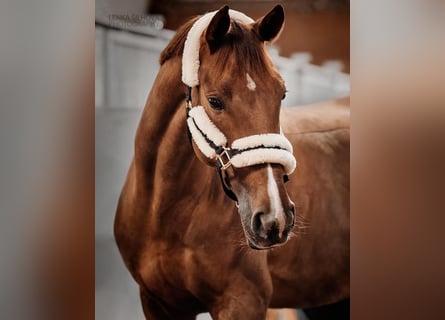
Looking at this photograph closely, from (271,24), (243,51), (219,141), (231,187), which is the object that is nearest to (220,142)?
(219,141)

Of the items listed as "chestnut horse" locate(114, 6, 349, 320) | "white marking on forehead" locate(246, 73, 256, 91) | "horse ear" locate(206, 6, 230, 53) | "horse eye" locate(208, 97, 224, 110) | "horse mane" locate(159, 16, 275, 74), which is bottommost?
"chestnut horse" locate(114, 6, 349, 320)

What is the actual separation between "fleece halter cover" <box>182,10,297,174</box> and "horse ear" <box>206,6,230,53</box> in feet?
0.13

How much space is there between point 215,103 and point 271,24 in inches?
10.3

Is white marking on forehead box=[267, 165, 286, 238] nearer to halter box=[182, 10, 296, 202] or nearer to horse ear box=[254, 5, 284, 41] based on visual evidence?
halter box=[182, 10, 296, 202]

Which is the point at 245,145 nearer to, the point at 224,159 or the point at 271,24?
the point at 224,159

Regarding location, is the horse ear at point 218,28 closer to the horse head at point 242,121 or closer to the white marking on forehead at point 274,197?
the horse head at point 242,121

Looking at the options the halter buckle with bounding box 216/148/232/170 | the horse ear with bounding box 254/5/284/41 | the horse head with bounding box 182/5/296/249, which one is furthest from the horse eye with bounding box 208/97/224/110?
the horse ear with bounding box 254/5/284/41

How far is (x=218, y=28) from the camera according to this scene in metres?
1.43

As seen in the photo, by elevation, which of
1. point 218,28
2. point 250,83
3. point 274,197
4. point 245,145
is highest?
point 218,28

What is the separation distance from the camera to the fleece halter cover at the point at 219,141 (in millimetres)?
1379

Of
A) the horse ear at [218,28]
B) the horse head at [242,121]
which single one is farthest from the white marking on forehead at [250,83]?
the horse ear at [218,28]

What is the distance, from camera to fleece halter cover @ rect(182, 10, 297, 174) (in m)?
1.38
